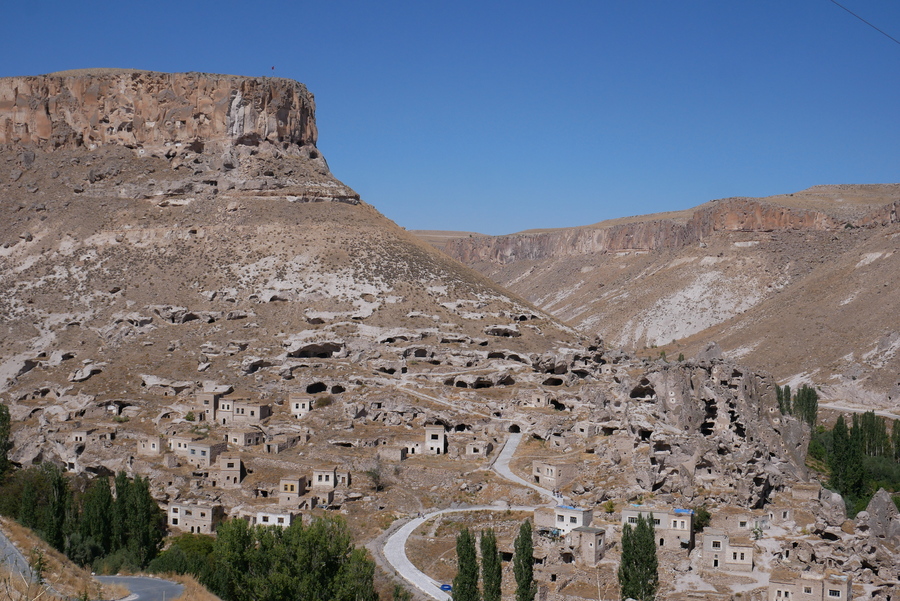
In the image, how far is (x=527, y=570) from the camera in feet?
127

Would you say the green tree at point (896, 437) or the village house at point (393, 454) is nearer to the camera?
the village house at point (393, 454)

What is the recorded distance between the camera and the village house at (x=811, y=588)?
37656 millimetres

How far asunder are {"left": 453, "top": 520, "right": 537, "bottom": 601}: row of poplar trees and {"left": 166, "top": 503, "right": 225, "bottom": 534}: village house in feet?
56.6

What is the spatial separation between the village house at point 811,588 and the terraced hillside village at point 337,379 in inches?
7.4

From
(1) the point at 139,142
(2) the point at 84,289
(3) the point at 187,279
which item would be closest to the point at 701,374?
(3) the point at 187,279

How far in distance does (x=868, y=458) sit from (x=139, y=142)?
224 feet

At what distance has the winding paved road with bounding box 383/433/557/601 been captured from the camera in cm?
4128

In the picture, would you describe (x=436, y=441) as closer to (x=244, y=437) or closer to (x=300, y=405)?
(x=300, y=405)

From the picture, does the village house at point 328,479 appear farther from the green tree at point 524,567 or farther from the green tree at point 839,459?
the green tree at point 839,459

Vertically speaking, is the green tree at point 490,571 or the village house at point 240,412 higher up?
the village house at point 240,412

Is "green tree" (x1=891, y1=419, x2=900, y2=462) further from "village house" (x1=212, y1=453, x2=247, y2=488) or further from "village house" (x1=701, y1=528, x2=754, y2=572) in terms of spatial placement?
"village house" (x1=212, y1=453, x2=247, y2=488)

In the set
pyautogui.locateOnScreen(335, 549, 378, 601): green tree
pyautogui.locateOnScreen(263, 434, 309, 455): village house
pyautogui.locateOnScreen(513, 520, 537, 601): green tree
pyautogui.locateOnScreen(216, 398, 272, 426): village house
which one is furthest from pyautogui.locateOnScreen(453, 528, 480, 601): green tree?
pyautogui.locateOnScreen(216, 398, 272, 426): village house

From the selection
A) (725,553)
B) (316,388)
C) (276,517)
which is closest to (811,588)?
(725,553)

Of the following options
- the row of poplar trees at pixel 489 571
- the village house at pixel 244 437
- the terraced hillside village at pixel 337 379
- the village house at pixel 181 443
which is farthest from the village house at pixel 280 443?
the row of poplar trees at pixel 489 571
